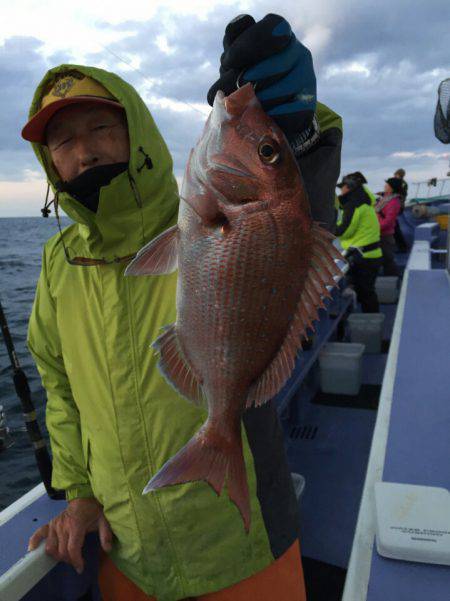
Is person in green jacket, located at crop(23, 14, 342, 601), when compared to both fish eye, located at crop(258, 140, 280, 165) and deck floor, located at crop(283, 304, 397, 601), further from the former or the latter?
deck floor, located at crop(283, 304, 397, 601)

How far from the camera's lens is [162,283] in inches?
58.6

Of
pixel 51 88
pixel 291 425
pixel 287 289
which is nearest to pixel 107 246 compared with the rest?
pixel 51 88

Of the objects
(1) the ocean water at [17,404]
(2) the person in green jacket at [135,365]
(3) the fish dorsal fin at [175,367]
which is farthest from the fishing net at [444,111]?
(3) the fish dorsal fin at [175,367]

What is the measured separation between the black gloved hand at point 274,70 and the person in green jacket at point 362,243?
6233mm

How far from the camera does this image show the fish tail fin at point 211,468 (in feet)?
3.58

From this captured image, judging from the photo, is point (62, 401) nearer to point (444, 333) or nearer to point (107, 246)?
point (107, 246)

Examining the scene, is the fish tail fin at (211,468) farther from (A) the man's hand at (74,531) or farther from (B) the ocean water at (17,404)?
(B) the ocean water at (17,404)

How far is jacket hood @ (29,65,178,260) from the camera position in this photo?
1442mm

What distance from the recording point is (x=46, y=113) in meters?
1.45

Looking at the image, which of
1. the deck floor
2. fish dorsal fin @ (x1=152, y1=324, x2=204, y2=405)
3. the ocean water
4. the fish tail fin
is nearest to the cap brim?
the ocean water

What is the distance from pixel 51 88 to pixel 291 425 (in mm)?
3711

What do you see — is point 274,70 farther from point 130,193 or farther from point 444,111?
point 444,111

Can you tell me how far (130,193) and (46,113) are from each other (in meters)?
0.36

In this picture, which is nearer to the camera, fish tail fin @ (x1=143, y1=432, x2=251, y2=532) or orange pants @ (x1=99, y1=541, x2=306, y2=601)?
fish tail fin @ (x1=143, y1=432, x2=251, y2=532)
